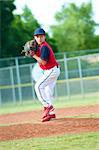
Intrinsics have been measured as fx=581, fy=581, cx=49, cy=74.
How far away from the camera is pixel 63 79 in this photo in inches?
1099

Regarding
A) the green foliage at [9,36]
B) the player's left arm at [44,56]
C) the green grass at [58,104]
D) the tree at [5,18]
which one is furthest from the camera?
the tree at [5,18]

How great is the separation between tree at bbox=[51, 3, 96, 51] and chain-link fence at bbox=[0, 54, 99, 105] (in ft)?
135

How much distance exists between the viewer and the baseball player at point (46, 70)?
11672mm

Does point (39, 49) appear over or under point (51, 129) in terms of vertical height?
over

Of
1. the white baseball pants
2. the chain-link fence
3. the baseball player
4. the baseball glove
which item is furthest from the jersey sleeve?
the chain-link fence

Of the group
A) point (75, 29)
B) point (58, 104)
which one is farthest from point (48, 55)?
point (75, 29)

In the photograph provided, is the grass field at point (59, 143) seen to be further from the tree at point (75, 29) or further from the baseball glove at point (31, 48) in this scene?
the tree at point (75, 29)

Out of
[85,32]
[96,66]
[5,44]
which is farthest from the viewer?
[85,32]

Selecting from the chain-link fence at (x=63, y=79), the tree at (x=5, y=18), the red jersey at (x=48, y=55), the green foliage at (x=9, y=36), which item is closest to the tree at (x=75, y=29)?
the green foliage at (x=9, y=36)

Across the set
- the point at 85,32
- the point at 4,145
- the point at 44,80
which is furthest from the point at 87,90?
the point at 85,32

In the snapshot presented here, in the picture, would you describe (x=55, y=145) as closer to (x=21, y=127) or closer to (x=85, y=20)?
(x=21, y=127)

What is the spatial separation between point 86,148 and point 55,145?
29.7 inches

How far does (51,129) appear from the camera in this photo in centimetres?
1060

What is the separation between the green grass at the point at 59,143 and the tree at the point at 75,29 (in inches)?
2377
